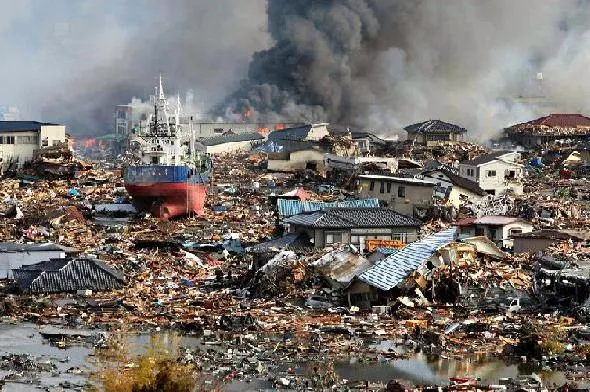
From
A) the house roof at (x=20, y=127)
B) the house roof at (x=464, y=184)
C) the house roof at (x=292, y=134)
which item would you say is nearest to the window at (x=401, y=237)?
the house roof at (x=464, y=184)

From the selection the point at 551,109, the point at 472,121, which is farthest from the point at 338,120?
the point at 551,109

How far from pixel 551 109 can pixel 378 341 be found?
175ft

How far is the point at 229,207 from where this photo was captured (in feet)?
129

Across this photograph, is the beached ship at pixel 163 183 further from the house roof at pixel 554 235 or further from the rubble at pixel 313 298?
the house roof at pixel 554 235

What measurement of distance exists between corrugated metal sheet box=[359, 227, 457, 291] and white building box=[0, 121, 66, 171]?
27.7 m

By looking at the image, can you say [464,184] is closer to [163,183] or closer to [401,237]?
[163,183]

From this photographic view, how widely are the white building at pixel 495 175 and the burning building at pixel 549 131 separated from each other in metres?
14.5

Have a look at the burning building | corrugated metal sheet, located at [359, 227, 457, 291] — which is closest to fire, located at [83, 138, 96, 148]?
the burning building

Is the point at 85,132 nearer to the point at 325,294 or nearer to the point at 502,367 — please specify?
the point at 325,294

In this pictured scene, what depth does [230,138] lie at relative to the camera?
6147cm

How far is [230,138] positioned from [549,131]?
51.6ft

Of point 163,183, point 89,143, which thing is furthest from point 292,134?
point 163,183

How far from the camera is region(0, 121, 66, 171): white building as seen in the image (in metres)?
48.0

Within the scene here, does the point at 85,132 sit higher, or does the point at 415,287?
the point at 85,132
